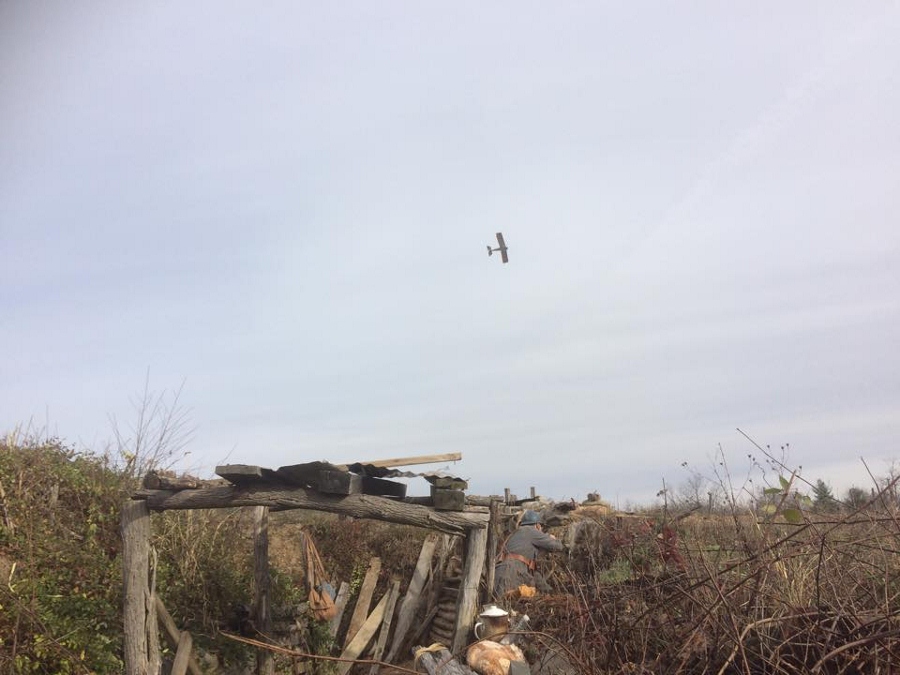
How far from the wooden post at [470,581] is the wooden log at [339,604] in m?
4.62

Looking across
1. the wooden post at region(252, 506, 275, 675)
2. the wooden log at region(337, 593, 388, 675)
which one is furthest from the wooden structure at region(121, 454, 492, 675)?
the wooden log at region(337, 593, 388, 675)

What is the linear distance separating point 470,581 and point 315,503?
6.71ft

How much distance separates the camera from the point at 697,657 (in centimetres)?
294

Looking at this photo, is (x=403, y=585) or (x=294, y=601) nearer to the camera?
(x=294, y=601)

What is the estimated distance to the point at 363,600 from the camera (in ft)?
42.4

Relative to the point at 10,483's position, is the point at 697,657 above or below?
below

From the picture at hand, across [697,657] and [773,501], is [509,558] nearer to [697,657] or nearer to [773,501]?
[773,501]

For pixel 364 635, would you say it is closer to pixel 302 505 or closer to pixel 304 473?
pixel 302 505

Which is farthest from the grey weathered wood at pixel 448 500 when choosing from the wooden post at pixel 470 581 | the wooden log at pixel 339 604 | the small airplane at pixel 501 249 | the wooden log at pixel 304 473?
the small airplane at pixel 501 249

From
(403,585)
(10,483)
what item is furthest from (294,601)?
(10,483)

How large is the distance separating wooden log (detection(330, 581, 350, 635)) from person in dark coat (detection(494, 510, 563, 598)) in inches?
122

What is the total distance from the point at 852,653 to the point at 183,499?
7021mm

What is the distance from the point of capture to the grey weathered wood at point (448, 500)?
810cm

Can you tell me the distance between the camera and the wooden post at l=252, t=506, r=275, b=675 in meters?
9.96
